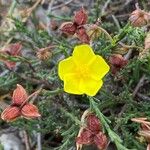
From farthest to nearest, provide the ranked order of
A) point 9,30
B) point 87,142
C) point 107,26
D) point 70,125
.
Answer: point 9,30, point 107,26, point 70,125, point 87,142

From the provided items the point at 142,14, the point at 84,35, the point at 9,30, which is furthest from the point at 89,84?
the point at 9,30

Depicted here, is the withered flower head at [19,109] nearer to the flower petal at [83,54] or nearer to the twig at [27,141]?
the flower petal at [83,54]

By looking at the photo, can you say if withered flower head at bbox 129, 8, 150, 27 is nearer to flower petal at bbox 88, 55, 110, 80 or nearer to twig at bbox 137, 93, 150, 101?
flower petal at bbox 88, 55, 110, 80

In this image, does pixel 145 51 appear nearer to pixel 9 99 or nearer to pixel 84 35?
pixel 84 35

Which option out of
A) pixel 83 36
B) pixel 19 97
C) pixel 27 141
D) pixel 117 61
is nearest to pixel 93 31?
pixel 83 36

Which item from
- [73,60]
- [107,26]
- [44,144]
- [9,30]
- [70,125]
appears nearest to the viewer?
[73,60]
